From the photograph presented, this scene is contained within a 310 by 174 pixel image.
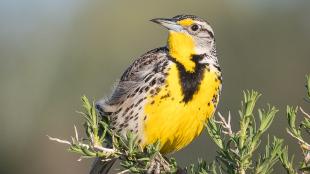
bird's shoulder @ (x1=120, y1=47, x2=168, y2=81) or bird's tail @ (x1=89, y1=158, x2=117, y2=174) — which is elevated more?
bird's shoulder @ (x1=120, y1=47, x2=168, y2=81)

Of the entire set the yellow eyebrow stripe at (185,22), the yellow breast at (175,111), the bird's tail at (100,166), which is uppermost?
the yellow eyebrow stripe at (185,22)

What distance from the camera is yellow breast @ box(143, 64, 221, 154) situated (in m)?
3.25

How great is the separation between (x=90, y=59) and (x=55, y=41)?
613 mm

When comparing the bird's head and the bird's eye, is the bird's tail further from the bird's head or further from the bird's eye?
the bird's eye

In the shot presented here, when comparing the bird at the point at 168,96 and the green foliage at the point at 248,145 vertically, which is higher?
the green foliage at the point at 248,145

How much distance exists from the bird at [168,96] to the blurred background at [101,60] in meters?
2.49

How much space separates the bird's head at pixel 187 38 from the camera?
3.49 metres

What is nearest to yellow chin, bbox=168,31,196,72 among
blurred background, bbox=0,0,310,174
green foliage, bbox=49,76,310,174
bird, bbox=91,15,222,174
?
bird, bbox=91,15,222,174

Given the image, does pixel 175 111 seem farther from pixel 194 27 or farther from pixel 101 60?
pixel 101 60

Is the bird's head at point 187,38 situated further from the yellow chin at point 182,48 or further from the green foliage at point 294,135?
the green foliage at point 294,135

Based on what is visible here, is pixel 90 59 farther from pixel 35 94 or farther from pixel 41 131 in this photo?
pixel 41 131

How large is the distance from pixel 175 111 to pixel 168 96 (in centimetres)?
6

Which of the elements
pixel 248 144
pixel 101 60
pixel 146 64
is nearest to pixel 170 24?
pixel 146 64

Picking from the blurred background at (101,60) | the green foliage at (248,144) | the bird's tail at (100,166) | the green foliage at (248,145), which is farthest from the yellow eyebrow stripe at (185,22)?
the blurred background at (101,60)
